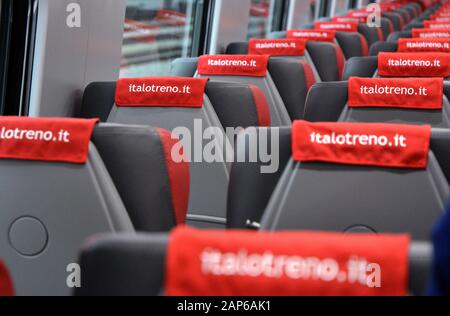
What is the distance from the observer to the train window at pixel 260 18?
9252mm

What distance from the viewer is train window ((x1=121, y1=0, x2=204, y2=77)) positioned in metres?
6.90

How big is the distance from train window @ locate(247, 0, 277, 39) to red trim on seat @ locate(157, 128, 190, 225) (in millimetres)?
7116

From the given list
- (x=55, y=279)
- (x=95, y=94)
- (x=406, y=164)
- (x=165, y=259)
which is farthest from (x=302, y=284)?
(x=95, y=94)

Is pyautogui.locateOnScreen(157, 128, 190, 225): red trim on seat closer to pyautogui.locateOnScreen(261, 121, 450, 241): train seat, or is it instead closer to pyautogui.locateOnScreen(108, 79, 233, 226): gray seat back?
pyautogui.locateOnScreen(261, 121, 450, 241): train seat

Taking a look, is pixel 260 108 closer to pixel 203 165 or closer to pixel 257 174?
pixel 203 165

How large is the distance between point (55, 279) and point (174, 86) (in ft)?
4.10

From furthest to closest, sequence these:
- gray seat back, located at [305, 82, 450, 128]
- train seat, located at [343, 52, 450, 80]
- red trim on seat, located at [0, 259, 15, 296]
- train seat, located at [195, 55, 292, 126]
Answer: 1. train seat, located at [195, 55, 292, 126]
2. train seat, located at [343, 52, 450, 80]
3. gray seat back, located at [305, 82, 450, 128]
4. red trim on seat, located at [0, 259, 15, 296]

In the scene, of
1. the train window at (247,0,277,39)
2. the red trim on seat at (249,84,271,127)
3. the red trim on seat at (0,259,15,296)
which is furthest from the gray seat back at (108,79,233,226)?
the train window at (247,0,277,39)

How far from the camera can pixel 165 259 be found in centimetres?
109

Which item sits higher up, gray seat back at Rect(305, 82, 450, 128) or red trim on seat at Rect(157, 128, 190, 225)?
gray seat back at Rect(305, 82, 450, 128)

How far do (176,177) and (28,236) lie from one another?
391 millimetres

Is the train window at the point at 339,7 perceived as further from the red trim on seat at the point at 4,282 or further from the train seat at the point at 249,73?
the red trim on seat at the point at 4,282

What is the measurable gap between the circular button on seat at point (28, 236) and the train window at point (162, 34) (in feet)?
15.7
